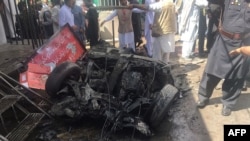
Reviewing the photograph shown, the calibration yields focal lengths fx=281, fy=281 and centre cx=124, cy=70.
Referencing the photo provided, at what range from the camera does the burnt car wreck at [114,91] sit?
15.2 ft

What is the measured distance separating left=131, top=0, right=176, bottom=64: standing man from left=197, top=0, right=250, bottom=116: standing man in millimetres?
1716

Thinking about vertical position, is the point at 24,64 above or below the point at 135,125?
above

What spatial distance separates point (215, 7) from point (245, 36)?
2837 millimetres

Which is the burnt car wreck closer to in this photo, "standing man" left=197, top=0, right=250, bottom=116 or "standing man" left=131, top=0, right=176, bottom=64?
"standing man" left=197, top=0, right=250, bottom=116

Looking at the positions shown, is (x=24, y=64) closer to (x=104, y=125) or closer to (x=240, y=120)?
(x=104, y=125)

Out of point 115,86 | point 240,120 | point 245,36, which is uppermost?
point 245,36

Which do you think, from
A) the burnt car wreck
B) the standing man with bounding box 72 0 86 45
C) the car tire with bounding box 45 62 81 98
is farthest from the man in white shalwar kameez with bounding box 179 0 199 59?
the car tire with bounding box 45 62 81 98

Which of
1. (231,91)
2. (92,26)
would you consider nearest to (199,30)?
(92,26)

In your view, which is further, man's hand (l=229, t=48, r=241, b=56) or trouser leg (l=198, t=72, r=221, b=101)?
trouser leg (l=198, t=72, r=221, b=101)

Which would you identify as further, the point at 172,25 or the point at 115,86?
the point at 172,25

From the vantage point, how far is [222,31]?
493 centimetres

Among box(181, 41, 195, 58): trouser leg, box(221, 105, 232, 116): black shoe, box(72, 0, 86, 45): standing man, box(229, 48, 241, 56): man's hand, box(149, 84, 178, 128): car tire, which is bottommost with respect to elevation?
box(221, 105, 232, 116): black shoe

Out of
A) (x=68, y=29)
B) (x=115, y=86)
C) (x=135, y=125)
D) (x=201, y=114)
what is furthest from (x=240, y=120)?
(x=68, y=29)

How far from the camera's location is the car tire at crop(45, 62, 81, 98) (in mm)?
5145
